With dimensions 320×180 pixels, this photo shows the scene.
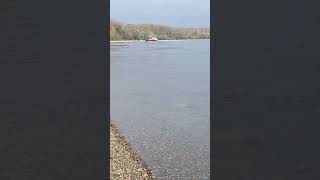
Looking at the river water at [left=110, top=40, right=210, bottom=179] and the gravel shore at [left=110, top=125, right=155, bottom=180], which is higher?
the gravel shore at [left=110, top=125, right=155, bottom=180]

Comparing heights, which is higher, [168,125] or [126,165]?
[126,165]

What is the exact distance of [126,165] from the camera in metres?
7.09

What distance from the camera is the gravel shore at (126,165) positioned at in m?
6.52

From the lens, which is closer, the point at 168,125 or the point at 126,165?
the point at 126,165

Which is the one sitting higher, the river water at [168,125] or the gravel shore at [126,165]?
the gravel shore at [126,165]

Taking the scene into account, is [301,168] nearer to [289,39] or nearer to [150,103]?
[289,39]

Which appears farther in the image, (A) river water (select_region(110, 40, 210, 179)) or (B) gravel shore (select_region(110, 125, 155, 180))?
(A) river water (select_region(110, 40, 210, 179))

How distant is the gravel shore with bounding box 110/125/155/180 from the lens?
6519mm
